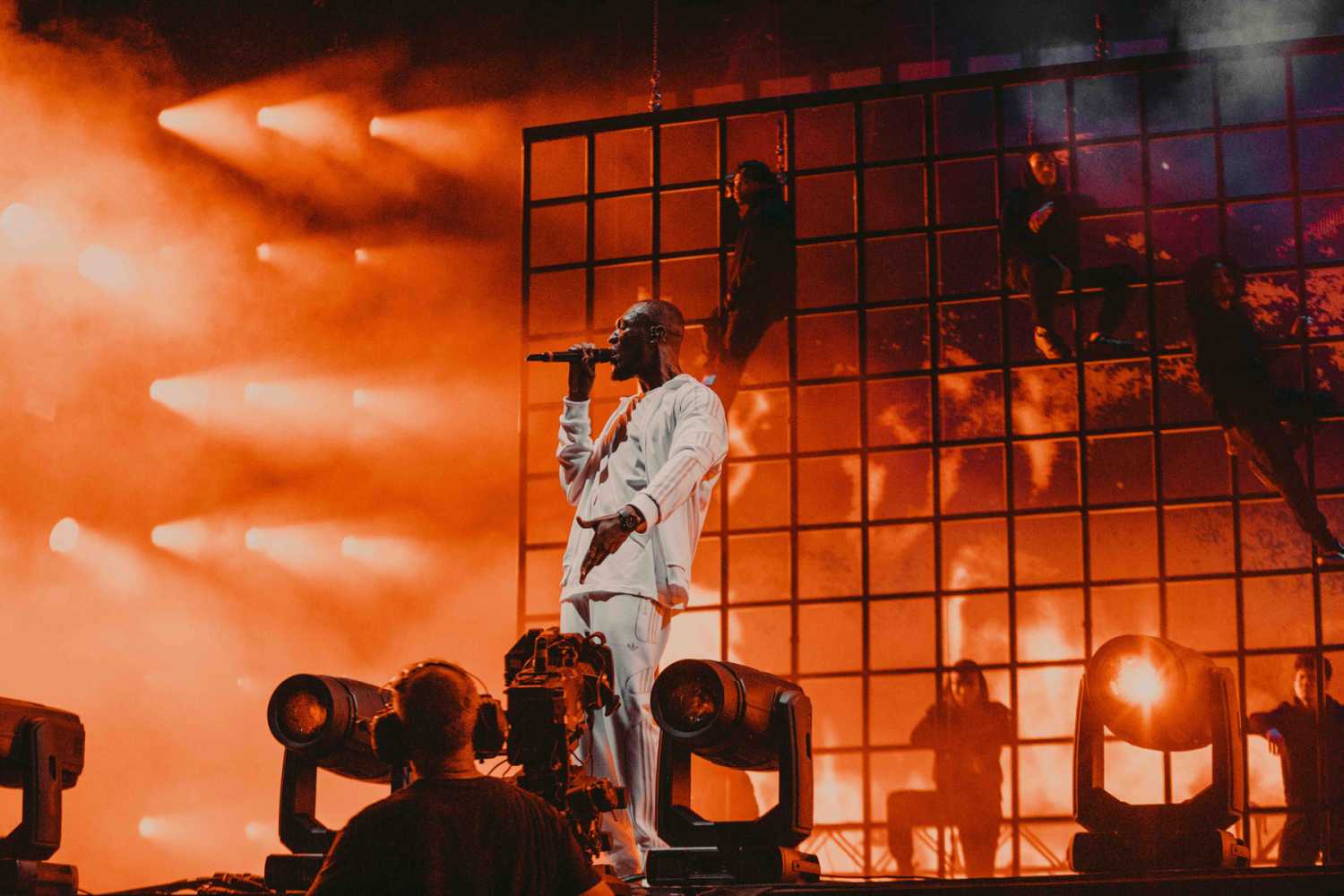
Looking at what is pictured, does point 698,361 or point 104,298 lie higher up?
point 104,298

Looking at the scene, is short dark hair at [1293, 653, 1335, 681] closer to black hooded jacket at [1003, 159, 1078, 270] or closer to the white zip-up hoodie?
black hooded jacket at [1003, 159, 1078, 270]

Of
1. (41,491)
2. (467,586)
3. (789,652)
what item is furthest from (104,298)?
(789,652)

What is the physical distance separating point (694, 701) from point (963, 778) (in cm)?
304

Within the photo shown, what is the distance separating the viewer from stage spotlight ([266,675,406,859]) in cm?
420

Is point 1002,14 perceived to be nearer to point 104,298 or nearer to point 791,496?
point 791,496

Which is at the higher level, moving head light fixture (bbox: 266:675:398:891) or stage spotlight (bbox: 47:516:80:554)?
stage spotlight (bbox: 47:516:80:554)

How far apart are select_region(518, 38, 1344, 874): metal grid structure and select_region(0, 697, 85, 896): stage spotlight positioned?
2.76 m

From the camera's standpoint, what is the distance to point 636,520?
442cm

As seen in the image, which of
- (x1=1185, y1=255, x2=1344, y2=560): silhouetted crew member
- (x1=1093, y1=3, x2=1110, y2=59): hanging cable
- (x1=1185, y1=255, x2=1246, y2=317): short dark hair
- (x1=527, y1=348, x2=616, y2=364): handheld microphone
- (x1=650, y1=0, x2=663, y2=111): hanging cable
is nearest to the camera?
(x1=527, y1=348, x2=616, y2=364): handheld microphone

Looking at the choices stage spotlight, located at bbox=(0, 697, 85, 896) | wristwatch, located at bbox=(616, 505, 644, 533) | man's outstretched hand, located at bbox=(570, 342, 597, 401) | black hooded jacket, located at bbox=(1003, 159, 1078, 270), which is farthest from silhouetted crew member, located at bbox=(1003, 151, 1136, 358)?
stage spotlight, located at bbox=(0, 697, 85, 896)

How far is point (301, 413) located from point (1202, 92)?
4.68 meters

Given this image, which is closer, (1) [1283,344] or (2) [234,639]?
(1) [1283,344]

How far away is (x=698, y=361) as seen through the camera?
705 cm

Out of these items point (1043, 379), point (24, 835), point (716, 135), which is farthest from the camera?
point (716, 135)
